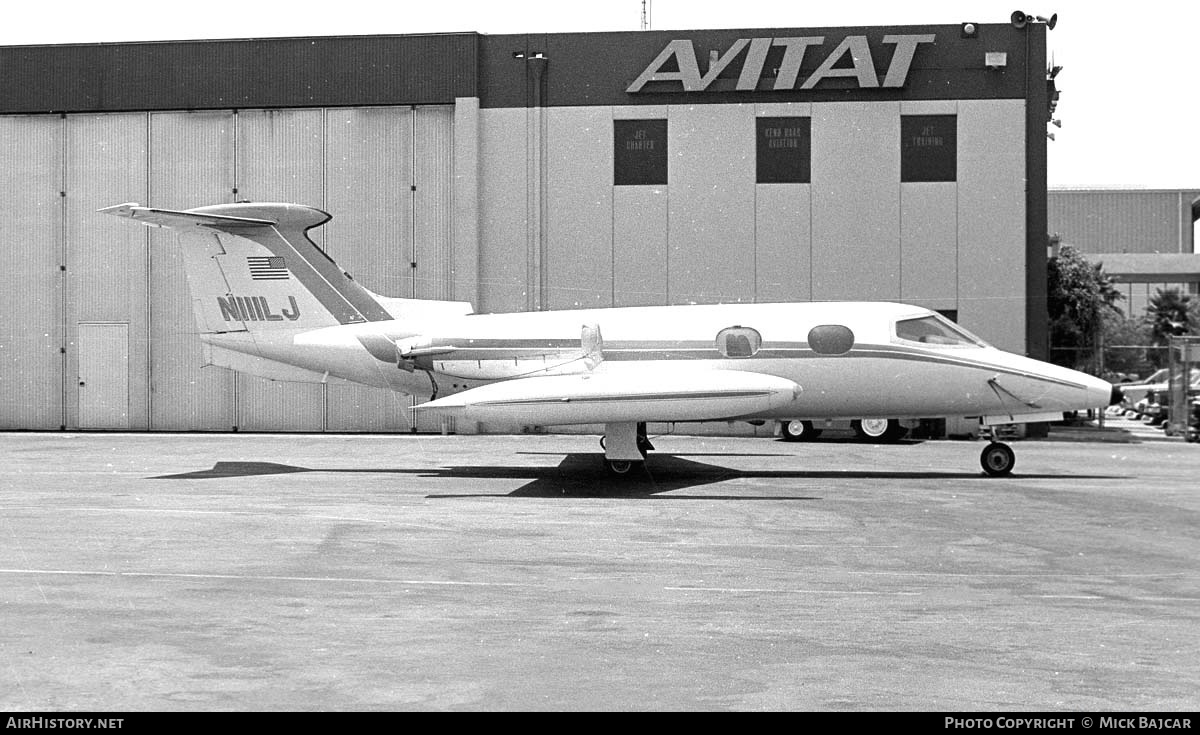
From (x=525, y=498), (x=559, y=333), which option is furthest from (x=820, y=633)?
(x=559, y=333)

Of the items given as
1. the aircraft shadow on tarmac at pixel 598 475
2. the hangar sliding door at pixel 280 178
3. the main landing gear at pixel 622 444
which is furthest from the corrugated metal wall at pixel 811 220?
the main landing gear at pixel 622 444

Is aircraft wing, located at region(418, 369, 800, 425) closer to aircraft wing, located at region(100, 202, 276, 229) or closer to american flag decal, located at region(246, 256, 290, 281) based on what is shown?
american flag decal, located at region(246, 256, 290, 281)

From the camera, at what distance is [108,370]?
110 feet

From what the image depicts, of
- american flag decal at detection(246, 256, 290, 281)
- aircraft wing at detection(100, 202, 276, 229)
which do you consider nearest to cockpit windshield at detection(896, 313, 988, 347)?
american flag decal at detection(246, 256, 290, 281)

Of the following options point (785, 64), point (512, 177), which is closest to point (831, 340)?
point (785, 64)

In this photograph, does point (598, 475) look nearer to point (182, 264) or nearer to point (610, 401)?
point (610, 401)

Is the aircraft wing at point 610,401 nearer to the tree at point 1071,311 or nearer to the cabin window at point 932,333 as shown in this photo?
the cabin window at point 932,333

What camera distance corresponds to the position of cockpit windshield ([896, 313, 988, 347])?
19.2 metres

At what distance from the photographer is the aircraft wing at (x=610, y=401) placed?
1758 cm

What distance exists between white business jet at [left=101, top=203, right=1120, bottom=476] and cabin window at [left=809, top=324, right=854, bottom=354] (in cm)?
3

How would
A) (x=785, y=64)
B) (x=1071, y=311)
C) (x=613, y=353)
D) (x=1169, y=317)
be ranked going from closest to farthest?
(x=613, y=353)
(x=785, y=64)
(x=1071, y=311)
(x=1169, y=317)

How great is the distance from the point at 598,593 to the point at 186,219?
13.6m

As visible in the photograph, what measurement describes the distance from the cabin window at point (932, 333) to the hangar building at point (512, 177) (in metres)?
12.0

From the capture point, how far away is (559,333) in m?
19.8
